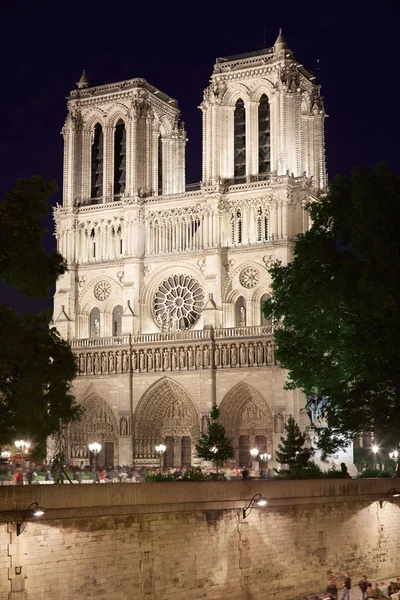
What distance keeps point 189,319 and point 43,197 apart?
34360 millimetres

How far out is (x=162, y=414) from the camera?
2239 inches

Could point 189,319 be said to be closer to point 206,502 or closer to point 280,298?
point 280,298

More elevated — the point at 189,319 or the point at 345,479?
the point at 189,319

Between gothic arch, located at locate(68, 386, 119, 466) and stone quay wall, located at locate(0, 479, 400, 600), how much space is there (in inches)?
1157

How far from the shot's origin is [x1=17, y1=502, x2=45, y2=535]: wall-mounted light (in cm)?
1883

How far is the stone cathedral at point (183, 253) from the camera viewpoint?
179 ft

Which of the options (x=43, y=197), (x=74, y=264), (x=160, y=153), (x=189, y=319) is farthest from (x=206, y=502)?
(x=160, y=153)

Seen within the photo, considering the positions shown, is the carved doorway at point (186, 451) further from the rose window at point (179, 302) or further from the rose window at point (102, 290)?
the rose window at point (102, 290)

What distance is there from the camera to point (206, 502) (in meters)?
23.2

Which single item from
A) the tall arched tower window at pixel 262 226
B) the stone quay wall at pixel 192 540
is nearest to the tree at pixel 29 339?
the stone quay wall at pixel 192 540

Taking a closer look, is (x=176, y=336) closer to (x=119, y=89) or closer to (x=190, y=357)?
(x=190, y=357)

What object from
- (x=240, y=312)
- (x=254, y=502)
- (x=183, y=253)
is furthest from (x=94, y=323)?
(x=254, y=502)

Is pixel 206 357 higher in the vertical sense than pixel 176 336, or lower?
lower

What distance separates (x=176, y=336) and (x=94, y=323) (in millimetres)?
7038
